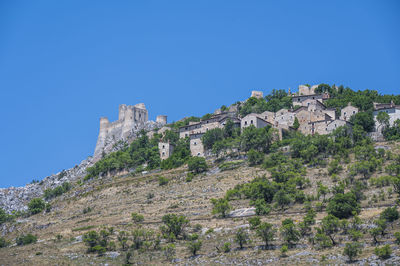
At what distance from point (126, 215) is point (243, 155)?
82.8ft

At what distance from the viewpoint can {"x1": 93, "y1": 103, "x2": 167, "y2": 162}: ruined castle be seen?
152m

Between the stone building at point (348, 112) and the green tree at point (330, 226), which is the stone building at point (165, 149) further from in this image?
the green tree at point (330, 226)

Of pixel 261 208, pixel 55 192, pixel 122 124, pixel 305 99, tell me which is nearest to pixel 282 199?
pixel 261 208

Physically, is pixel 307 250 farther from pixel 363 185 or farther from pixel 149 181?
pixel 149 181

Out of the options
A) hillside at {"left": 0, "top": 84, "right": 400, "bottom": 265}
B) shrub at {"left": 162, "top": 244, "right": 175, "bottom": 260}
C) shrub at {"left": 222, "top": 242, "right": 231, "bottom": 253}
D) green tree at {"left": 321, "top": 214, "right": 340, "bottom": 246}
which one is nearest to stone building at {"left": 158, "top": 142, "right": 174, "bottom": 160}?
hillside at {"left": 0, "top": 84, "right": 400, "bottom": 265}

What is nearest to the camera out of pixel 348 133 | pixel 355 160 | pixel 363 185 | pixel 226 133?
pixel 363 185

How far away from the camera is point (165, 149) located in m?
102

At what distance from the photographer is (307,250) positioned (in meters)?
47.6

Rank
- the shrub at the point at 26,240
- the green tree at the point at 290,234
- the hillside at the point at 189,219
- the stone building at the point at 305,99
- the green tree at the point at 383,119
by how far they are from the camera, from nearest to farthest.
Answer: the hillside at the point at 189,219, the green tree at the point at 290,234, the shrub at the point at 26,240, the green tree at the point at 383,119, the stone building at the point at 305,99

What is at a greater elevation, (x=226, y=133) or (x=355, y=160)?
(x=226, y=133)

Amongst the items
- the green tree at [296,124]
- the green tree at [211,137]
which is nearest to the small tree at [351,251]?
the green tree at [296,124]

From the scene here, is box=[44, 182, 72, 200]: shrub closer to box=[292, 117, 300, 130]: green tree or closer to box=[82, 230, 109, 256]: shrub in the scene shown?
box=[292, 117, 300, 130]: green tree

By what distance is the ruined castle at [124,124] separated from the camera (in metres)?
152

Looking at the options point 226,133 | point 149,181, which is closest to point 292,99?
point 226,133
